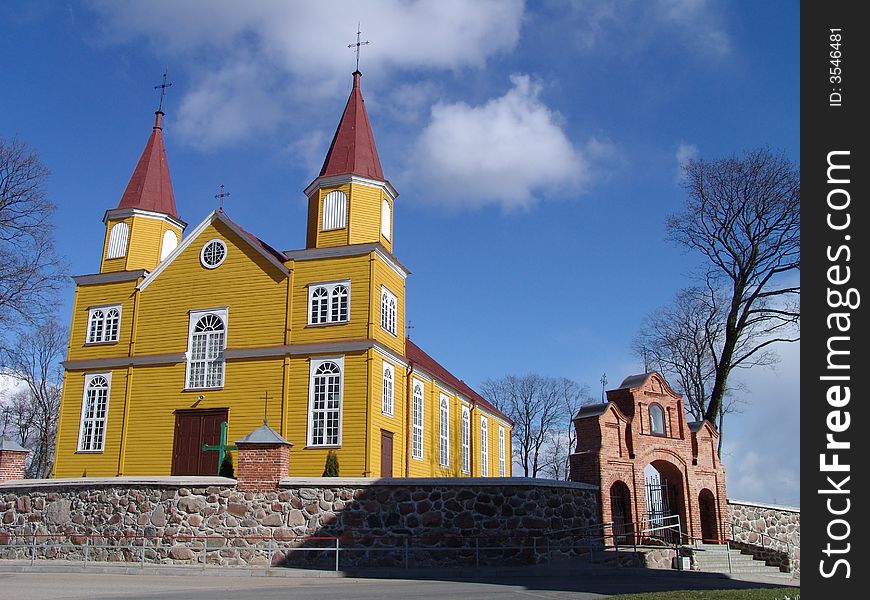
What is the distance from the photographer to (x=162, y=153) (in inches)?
1275

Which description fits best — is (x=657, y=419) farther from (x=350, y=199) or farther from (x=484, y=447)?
(x=484, y=447)

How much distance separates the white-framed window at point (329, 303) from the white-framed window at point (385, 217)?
2.88 m

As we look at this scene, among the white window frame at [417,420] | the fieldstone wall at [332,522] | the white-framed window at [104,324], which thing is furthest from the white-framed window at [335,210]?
the fieldstone wall at [332,522]

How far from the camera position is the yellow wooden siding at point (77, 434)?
26.8 m

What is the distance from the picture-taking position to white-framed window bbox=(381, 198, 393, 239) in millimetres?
27703

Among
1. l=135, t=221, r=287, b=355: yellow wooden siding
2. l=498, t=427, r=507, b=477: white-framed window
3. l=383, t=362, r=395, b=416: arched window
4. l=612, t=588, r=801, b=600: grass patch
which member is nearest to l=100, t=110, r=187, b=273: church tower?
l=135, t=221, r=287, b=355: yellow wooden siding

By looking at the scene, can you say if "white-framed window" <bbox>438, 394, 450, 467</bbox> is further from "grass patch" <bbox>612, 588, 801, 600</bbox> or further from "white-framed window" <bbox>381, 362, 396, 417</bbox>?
"grass patch" <bbox>612, 588, 801, 600</bbox>

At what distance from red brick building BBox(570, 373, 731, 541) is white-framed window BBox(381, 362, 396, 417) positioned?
685 cm

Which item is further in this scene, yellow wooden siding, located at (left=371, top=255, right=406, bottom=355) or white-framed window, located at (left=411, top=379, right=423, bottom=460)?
white-framed window, located at (left=411, top=379, right=423, bottom=460)

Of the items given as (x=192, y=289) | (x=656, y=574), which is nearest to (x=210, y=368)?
(x=192, y=289)

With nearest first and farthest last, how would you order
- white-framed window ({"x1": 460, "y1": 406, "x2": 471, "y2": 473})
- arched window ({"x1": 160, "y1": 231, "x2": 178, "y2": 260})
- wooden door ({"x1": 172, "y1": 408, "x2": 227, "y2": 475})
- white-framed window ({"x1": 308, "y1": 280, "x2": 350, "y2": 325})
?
wooden door ({"x1": 172, "y1": 408, "x2": 227, "y2": 475})
white-framed window ({"x1": 308, "y1": 280, "x2": 350, "y2": 325})
arched window ({"x1": 160, "y1": 231, "x2": 178, "y2": 260})
white-framed window ({"x1": 460, "y1": 406, "x2": 471, "y2": 473})

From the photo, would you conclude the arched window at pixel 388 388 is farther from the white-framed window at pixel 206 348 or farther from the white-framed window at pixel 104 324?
the white-framed window at pixel 104 324

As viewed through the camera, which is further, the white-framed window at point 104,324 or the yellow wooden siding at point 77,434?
the white-framed window at point 104,324
